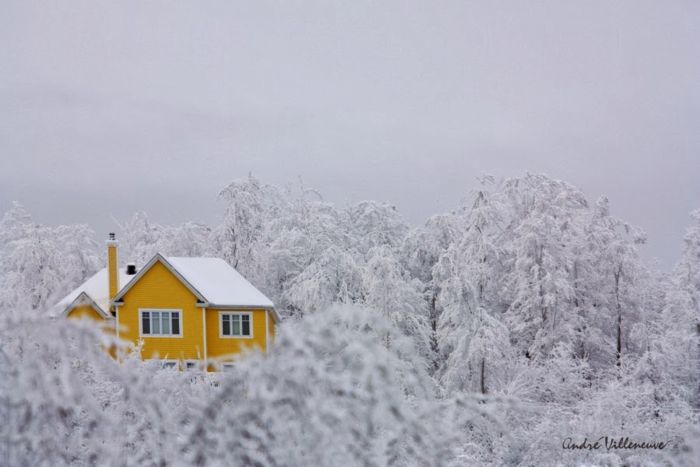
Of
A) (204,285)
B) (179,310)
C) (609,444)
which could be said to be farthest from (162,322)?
(609,444)

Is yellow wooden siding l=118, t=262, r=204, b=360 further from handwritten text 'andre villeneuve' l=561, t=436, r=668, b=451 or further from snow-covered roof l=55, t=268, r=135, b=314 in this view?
handwritten text 'andre villeneuve' l=561, t=436, r=668, b=451

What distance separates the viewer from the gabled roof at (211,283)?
25078 millimetres

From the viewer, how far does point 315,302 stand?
94.4 ft

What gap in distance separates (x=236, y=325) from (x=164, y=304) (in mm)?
2607

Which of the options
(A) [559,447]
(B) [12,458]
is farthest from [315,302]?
(B) [12,458]

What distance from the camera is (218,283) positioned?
26297 mm

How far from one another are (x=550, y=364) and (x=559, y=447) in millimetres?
8774

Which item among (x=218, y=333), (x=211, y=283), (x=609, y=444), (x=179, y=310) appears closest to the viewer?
(x=609, y=444)

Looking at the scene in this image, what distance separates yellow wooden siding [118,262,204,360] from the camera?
25.1 metres

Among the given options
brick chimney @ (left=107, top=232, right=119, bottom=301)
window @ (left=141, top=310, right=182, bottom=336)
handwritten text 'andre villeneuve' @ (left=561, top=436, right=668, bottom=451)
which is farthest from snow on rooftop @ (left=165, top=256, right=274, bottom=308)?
handwritten text 'andre villeneuve' @ (left=561, top=436, right=668, bottom=451)

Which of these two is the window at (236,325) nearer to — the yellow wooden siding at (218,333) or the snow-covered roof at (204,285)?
the yellow wooden siding at (218,333)

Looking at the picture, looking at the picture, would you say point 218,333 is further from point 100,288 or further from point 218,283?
point 100,288

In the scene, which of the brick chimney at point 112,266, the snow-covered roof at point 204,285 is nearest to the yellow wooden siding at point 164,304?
the snow-covered roof at point 204,285

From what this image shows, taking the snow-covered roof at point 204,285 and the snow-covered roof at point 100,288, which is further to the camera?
the snow-covered roof at point 100,288
